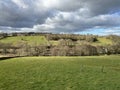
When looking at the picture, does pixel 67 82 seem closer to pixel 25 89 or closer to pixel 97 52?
pixel 25 89

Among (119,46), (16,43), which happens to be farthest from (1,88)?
(119,46)

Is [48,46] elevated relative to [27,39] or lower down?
Result: lower down

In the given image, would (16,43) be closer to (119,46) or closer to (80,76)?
(119,46)

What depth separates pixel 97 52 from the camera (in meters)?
98.1

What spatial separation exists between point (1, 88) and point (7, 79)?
4241 millimetres

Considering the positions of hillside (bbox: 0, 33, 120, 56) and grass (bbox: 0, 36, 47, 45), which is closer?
hillside (bbox: 0, 33, 120, 56)

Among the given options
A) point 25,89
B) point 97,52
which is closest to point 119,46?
point 97,52

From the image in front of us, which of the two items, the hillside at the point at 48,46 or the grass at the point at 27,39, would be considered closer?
the hillside at the point at 48,46

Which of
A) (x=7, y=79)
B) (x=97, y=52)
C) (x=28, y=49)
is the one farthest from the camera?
(x=97, y=52)

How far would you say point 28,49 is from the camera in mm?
90750

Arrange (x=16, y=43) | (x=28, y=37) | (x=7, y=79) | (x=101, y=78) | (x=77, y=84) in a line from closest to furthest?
(x=77, y=84)
(x=7, y=79)
(x=101, y=78)
(x=16, y=43)
(x=28, y=37)

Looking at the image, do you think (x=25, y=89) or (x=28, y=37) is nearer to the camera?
(x=25, y=89)

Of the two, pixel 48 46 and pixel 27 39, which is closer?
pixel 48 46

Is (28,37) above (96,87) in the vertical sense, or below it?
above
